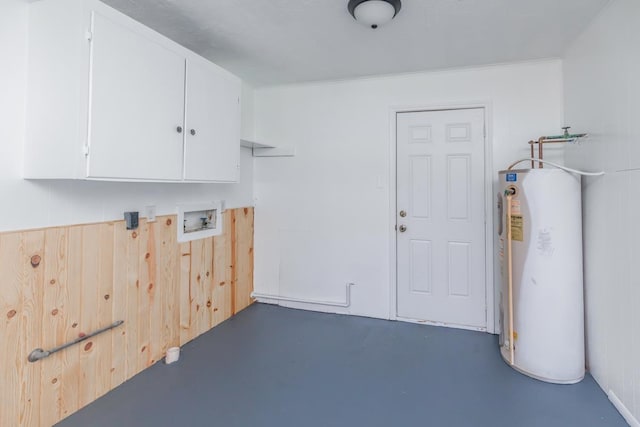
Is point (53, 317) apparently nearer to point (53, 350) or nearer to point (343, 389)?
point (53, 350)

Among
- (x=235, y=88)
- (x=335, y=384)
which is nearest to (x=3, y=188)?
(x=235, y=88)

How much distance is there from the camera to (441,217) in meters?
3.19

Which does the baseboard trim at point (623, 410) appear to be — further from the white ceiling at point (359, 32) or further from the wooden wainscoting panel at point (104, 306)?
the wooden wainscoting panel at point (104, 306)

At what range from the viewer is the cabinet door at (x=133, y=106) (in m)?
1.66

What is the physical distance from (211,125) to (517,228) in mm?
2291

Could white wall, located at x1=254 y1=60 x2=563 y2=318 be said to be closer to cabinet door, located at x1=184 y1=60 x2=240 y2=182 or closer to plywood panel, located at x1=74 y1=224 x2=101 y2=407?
cabinet door, located at x1=184 y1=60 x2=240 y2=182

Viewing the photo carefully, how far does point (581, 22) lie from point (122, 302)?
3.58 meters

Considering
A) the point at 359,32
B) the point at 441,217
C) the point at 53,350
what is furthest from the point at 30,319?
the point at 441,217

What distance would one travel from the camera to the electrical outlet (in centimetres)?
243

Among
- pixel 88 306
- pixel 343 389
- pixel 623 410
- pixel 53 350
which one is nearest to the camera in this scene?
pixel 53 350

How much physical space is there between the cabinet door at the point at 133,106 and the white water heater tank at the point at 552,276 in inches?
92.5

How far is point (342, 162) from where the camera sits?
348 centimetres

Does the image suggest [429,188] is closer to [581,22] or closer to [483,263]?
[483,263]

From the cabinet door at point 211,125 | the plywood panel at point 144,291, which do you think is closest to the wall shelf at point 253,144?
the cabinet door at point 211,125
